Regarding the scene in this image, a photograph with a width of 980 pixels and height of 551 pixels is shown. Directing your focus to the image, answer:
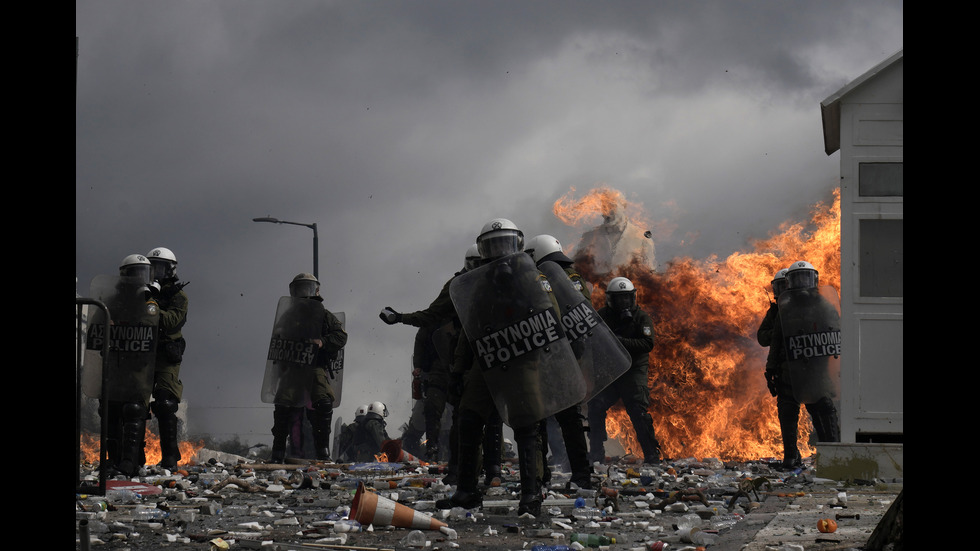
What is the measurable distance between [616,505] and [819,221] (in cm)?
1229

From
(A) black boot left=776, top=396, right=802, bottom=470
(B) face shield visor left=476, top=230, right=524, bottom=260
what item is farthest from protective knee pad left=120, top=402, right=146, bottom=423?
(A) black boot left=776, top=396, right=802, bottom=470

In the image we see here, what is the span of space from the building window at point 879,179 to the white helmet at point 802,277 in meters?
1.89

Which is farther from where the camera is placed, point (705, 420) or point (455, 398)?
point (705, 420)

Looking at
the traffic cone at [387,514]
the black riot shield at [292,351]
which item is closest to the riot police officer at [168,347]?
the black riot shield at [292,351]

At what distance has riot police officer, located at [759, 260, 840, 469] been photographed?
424 inches

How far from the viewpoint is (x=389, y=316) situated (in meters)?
7.55

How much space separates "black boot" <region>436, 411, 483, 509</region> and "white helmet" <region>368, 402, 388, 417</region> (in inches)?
393

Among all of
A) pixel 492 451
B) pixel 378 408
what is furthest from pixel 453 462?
pixel 378 408

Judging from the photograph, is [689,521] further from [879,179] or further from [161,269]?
[161,269]

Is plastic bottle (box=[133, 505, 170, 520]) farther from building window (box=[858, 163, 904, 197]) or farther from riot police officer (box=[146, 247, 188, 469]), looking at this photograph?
building window (box=[858, 163, 904, 197])

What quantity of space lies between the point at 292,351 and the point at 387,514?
6720mm
